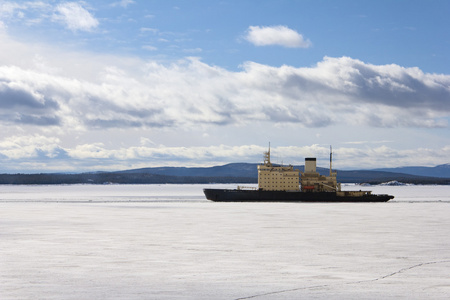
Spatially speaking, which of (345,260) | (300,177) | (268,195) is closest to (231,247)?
(345,260)

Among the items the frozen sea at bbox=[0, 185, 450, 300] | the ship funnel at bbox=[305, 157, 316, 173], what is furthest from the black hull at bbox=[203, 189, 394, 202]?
the frozen sea at bbox=[0, 185, 450, 300]

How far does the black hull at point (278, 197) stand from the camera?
316 ft

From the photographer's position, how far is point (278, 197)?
96562 millimetres

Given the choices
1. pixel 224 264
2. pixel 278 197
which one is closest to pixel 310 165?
pixel 278 197

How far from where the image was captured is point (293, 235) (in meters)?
30.2

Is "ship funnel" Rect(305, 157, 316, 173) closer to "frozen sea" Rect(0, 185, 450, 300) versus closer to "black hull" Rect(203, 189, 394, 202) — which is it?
"black hull" Rect(203, 189, 394, 202)

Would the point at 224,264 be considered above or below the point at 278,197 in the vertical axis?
below

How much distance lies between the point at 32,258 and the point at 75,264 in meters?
2.41

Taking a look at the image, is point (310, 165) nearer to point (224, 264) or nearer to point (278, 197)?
point (278, 197)

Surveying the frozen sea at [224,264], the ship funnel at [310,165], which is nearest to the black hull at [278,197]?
the ship funnel at [310,165]

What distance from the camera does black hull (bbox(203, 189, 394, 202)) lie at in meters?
96.4

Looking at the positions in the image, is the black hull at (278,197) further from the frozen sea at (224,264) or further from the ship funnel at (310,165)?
the frozen sea at (224,264)

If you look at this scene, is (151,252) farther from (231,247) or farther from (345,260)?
(345,260)

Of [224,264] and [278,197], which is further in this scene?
[278,197]
